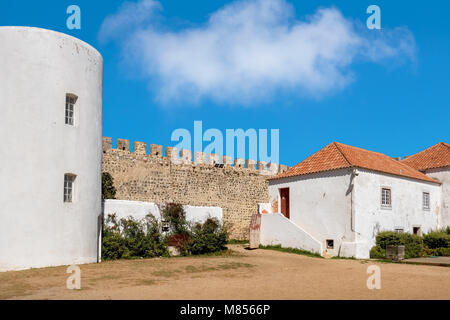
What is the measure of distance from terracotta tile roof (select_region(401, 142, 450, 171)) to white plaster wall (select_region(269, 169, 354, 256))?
29.6ft

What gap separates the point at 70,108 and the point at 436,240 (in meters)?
18.4

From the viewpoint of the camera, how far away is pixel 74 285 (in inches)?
429

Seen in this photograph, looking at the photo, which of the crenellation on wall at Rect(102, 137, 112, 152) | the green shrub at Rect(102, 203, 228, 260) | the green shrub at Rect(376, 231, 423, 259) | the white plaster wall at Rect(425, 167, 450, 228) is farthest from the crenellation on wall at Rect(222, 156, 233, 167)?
the white plaster wall at Rect(425, 167, 450, 228)

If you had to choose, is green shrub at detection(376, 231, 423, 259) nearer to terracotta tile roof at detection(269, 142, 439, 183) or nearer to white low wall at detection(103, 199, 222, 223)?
terracotta tile roof at detection(269, 142, 439, 183)

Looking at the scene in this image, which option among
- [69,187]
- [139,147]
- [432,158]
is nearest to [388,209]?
[432,158]

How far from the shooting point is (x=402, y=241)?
2048 cm

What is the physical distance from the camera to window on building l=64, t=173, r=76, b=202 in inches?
590

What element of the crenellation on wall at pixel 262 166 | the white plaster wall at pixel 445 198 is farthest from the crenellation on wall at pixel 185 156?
the white plaster wall at pixel 445 198

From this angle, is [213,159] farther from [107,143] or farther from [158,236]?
[158,236]

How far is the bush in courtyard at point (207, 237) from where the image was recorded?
1952cm

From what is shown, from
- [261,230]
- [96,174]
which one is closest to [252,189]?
[261,230]

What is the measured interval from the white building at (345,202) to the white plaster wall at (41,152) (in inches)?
431
